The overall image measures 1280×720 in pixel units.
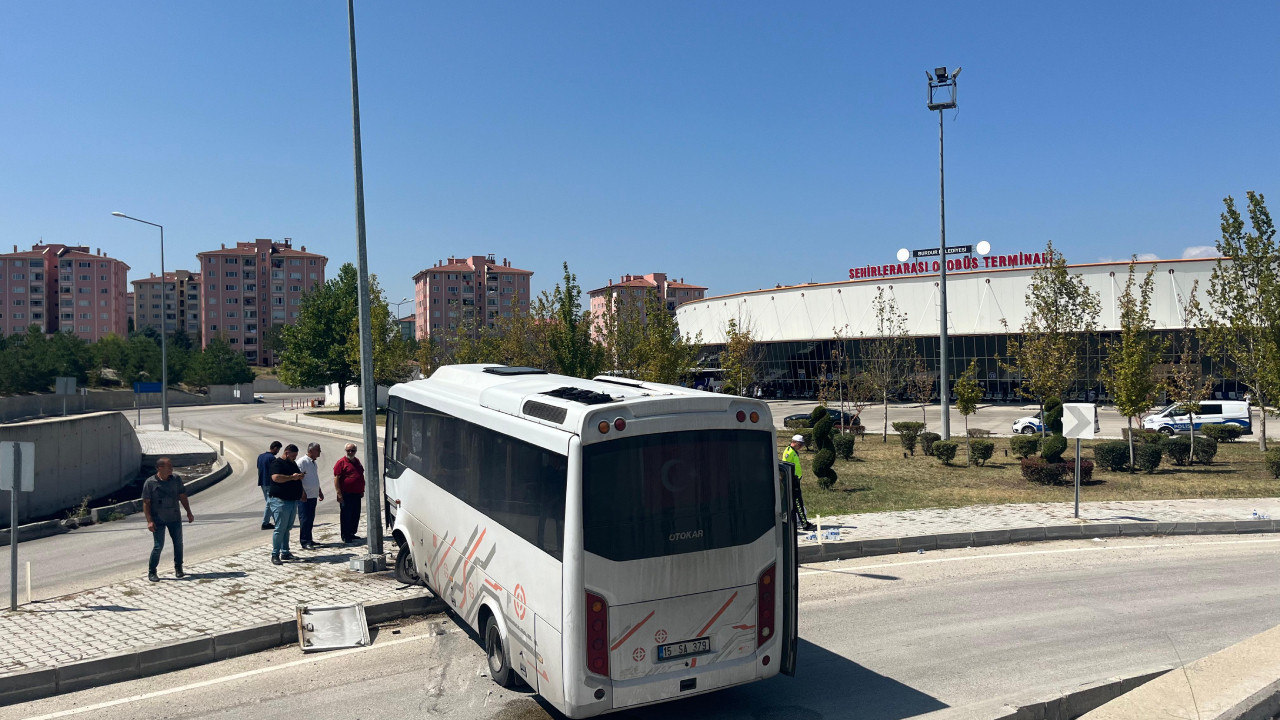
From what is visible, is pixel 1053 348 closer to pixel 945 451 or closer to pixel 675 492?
pixel 945 451

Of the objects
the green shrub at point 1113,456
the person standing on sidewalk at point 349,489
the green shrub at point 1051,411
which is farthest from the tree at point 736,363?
the person standing on sidewalk at point 349,489

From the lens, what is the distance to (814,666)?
8.16m

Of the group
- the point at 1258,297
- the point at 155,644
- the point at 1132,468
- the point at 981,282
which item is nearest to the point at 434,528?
the point at 155,644

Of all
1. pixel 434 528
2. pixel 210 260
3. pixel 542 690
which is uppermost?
pixel 210 260

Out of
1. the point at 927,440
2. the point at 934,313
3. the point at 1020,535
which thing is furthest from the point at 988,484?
the point at 934,313

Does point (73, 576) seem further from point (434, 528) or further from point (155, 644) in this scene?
point (434, 528)

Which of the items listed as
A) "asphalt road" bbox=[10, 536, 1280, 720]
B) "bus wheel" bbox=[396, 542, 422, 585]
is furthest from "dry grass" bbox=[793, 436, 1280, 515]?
"bus wheel" bbox=[396, 542, 422, 585]

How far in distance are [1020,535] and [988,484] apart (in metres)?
7.20

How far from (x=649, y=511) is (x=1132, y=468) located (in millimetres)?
21739

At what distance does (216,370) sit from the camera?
84250mm

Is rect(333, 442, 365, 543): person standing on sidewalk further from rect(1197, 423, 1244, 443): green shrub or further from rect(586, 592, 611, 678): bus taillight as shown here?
rect(1197, 423, 1244, 443): green shrub

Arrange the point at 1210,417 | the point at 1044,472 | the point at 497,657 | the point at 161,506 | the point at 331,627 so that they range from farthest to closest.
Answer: the point at 1210,417
the point at 1044,472
the point at 161,506
the point at 331,627
the point at 497,657

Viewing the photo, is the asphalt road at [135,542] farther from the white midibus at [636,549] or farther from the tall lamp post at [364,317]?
the white midibus at [636,549]

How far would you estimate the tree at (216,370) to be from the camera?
8444 centimetres
